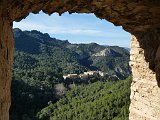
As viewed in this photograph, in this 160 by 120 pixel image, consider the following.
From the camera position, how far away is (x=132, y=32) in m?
6.25

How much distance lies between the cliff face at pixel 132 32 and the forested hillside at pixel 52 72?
26889 mm

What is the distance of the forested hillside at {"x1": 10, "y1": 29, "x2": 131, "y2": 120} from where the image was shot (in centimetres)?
4759

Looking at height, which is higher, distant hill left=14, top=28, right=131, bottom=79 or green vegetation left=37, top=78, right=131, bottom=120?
distant hill left=14, top=28, right=131, bottom=79

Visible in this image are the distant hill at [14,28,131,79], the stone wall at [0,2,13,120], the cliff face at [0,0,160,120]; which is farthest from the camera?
the distant hill at [14,28,131,79]

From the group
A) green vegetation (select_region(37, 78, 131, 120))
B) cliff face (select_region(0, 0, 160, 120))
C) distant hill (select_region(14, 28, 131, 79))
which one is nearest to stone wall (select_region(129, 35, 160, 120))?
cliff face (select_region(0, 0, 160, 120))

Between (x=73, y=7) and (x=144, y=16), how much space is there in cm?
126

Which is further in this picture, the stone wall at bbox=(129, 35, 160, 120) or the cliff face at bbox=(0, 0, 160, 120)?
the stone wall at bbox=(129, 35, 160, 120)

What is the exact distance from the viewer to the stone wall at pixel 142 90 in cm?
580

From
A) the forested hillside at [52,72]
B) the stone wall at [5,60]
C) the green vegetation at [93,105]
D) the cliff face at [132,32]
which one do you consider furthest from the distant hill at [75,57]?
the stone wall at [5,60]

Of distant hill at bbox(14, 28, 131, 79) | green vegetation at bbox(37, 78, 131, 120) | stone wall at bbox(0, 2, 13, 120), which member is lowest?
green vegetation at bbox(37, 78, 131, 120)

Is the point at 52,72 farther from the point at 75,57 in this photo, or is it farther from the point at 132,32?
the point at 132,32

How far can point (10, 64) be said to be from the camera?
3.86 m

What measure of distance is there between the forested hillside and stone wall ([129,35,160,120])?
87.8 ft

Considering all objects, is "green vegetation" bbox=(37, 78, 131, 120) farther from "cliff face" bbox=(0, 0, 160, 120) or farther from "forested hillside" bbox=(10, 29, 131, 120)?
"cliff face" bbox=(0, 0, 160, 120)
